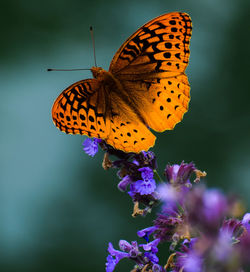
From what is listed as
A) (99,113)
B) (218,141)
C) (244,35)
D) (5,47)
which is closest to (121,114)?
(99,113)

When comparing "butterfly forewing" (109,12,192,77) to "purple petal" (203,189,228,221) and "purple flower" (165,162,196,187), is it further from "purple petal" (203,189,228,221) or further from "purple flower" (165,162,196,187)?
"purple petal" (203,189,228,221)

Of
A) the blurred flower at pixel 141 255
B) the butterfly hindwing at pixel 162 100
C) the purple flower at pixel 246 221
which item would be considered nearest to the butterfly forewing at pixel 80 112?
the butterfly hindwing at pixel 162 100

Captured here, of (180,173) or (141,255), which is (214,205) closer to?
(180,173)

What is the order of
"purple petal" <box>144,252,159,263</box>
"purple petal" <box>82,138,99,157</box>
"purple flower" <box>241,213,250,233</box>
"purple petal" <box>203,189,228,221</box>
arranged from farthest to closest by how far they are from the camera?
"purple petal" <box>82,138,99,157</box> → "purple petal" <box>144,252,159,263</box> → "purple flower" <box>241,213,250,233</box> → "purple petal" <box>203,189,228,221</box>

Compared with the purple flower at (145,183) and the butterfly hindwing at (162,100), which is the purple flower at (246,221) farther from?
the butterfly hindwing at (162,100)

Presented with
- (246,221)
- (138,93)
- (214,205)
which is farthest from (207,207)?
(138,93)

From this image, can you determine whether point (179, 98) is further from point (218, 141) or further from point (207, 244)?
point (218, 141)

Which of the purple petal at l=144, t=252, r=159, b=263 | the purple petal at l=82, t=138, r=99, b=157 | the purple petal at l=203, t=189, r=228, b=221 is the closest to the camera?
the purple petal at l=203, t=189, r=228, b=221

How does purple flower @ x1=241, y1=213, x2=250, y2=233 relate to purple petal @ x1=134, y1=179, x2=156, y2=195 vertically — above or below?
below

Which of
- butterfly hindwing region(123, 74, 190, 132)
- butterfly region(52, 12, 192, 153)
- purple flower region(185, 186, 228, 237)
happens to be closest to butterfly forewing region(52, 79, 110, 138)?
butterfly region(52, 12, 192, 153)
